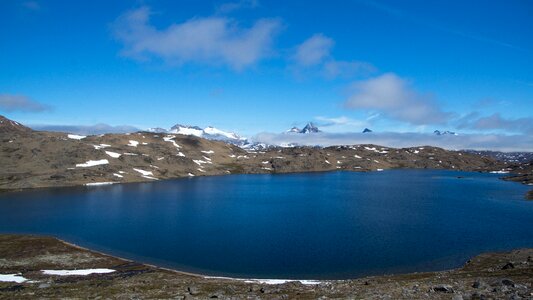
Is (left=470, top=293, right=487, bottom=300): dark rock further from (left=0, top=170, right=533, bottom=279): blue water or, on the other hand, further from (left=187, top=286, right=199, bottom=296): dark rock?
(left=0, top=170, right=533, bottom=279): blue water

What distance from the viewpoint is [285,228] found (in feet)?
311

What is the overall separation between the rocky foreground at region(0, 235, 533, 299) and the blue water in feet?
23.0

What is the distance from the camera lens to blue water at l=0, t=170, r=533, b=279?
6800 centimetres

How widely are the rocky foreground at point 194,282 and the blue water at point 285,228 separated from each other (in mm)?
7014

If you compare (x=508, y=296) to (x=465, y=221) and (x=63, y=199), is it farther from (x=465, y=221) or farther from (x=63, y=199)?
(x=63, y=199)

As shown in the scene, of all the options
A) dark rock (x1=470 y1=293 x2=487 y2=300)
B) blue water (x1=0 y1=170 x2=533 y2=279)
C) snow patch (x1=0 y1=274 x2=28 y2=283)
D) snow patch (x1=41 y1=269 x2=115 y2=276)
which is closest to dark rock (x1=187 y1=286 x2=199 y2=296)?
blue water (x1=0 y1=170 x2=533 y2=279)

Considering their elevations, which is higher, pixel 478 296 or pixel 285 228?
pixel 478 296

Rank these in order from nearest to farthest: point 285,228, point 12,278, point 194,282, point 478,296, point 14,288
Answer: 1. point 478,296
2. point 14,288
3. point 194,282
4. point 12,278
5. point 285,228

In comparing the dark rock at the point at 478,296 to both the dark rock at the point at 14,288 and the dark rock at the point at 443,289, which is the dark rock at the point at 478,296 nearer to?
the dark rock at the point at 443,289

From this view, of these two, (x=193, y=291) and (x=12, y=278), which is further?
(x=12, y=278)

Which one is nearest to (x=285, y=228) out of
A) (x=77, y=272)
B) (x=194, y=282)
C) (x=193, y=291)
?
(x=194, y=282)

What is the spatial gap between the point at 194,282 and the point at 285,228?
45.1 meters

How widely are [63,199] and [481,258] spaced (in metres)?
142

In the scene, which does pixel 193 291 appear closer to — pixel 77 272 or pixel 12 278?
pixel 77 272
